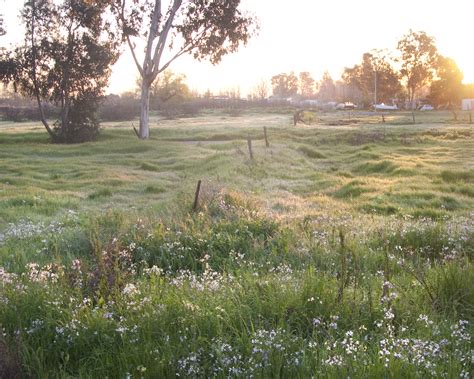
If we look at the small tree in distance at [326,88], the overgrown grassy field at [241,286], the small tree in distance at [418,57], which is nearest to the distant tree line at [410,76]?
the small tree in distance at [418,57]

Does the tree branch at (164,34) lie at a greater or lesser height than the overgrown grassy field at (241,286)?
greater

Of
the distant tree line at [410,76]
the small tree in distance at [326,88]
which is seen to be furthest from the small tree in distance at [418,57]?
the small tree in distance at [326,88]

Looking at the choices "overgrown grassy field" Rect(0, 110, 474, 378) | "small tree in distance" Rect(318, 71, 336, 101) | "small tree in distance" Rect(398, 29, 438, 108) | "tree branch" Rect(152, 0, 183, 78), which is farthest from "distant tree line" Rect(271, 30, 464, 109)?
"overgrown grassy field" Rect(0, 110, 474, 378)

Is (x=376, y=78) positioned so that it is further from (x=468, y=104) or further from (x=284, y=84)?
(x=284, y=84)

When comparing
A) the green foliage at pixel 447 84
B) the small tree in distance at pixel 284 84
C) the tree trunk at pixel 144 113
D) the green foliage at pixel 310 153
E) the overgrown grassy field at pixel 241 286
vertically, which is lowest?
the green foliage at pixel 310 153

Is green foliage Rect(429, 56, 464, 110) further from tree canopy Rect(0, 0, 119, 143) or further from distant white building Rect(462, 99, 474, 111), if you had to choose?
tree canopy Rect(0, 0, 119, 143)

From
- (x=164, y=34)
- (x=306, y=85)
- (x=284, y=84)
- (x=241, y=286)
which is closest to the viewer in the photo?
(x=241, y=286)

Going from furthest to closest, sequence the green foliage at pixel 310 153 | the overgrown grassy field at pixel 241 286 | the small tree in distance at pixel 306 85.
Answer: the small tree in distance at pixel 306 85
the green foliage at pixel 310 153
the overgrown grassy field at pixel 241 286

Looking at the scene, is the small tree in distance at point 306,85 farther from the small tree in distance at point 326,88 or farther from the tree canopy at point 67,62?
the tree canopy at point 67,62

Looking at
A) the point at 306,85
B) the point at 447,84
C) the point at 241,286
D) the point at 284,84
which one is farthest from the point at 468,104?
the point at 241,286

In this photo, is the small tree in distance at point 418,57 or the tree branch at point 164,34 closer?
the tree branch at point 164,34

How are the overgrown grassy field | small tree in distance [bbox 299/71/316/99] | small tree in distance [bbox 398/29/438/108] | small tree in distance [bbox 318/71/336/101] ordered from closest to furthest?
the overgrown grassy field
small tree in distance [bbox 398/29/438/108]
small tree in distance [bbox 318/71/336/101]
small tree in distance [bbox 299/71/316/99]

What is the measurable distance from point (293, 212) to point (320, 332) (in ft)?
23.3

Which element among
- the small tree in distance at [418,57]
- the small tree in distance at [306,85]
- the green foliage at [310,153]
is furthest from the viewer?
the small tree in distance at [306,85]
